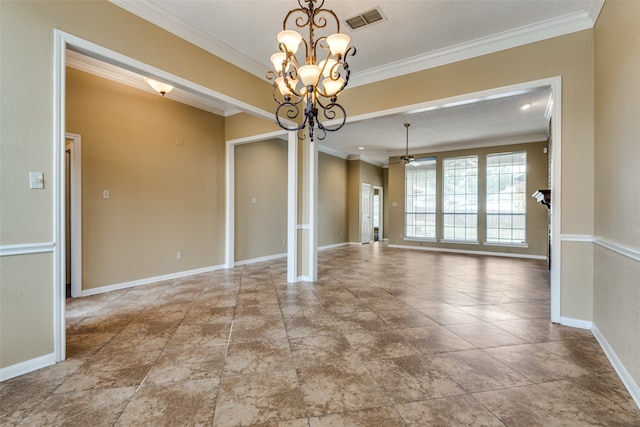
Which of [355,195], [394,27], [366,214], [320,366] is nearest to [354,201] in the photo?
[355,195]

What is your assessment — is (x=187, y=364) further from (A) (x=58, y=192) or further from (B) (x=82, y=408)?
A: (A) (x=58, y=192)

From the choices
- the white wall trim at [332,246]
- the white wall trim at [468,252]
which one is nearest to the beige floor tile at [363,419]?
the white wall trim at [332,246]

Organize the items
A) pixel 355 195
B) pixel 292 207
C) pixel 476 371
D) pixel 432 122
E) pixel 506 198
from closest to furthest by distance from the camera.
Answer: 1. pixel 476 371
2. pixel 292 207
3. pixel 432 122
4. pixel 506 198
5. pixel 355 195

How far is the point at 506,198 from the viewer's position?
7500 mm

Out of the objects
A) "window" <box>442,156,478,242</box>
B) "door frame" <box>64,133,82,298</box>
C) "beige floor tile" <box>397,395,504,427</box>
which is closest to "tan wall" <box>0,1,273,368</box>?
"door frame" <box>64,133,82,298</box>

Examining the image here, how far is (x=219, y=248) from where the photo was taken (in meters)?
5.62

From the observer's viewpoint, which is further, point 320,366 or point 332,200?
point 332,200

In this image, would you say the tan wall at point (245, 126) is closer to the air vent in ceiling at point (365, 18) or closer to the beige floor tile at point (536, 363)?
the air vent in ceiling at point (365, 18)

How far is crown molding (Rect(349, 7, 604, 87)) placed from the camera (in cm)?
279

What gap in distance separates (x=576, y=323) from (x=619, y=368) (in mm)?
941

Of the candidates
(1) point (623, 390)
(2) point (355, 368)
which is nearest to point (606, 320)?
(1) point (623, 390)

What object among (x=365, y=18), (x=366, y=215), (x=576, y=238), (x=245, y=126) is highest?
(x=365, y=18)

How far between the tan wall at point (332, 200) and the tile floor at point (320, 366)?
4.71 m

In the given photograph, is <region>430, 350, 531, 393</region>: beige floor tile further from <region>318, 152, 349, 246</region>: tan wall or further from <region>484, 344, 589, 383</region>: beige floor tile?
<region>318, 152, 349, 246</region>: tan wall
